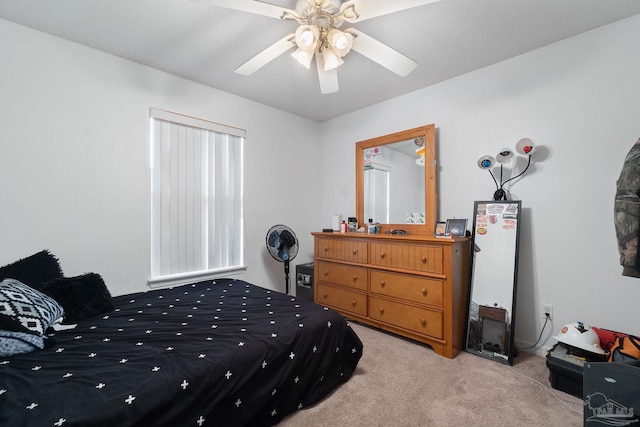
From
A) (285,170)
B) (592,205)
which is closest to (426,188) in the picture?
(592,205)

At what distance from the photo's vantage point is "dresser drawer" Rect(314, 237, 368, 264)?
286 centimetres

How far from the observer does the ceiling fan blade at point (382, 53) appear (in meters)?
1.70

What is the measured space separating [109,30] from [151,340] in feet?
7.32

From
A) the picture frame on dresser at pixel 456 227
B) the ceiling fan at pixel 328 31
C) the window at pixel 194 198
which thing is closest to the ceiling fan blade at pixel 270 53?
the ceiling fan at pixel 328 31

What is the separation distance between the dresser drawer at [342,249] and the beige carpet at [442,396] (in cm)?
96

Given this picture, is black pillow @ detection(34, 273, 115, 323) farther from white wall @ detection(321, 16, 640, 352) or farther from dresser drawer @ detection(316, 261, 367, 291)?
white wall @ detection(321, 16, 640, 352)

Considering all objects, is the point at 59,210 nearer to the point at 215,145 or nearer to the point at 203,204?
the point at 203,204

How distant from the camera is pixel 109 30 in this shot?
203 centimetres

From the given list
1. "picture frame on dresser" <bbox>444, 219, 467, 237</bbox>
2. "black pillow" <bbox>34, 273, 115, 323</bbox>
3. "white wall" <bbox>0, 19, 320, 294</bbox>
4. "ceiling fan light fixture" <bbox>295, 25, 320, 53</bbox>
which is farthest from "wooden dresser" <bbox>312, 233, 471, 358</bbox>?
"black pillow" <bbox>34, 273, 115, 323</bbox>

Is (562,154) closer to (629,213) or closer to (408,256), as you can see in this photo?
(629,213)

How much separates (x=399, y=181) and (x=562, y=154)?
1359 mm

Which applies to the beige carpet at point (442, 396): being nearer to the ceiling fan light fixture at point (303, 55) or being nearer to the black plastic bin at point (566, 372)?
the black plastic bin at point (566, 372)

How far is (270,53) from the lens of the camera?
1801mm

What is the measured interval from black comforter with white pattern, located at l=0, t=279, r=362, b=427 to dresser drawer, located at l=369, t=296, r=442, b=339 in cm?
76
